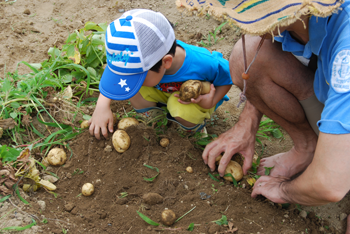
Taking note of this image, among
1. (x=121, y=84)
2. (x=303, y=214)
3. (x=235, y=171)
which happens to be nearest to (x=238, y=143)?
(x=235, y=171)

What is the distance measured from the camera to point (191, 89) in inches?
78.4

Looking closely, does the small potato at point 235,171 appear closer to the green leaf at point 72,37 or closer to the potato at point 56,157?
the potato at point 56,157

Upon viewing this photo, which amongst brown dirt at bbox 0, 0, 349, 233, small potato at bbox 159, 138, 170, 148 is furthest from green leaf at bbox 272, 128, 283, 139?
small potato at bbox 159, 138, 170, 148

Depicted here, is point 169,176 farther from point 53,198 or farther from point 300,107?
point 300,107

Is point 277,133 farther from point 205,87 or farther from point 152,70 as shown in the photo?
point 152,70

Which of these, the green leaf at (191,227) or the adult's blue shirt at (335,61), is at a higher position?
the adult's blue shirt at (335,61)

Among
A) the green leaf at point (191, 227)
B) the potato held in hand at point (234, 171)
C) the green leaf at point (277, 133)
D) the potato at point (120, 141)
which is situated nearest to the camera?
the green leaf at point (191, 227)

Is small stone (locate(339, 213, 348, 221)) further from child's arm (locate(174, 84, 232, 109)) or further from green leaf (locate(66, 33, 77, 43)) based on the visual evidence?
green leaf (locate(66, 33, 77, 43))

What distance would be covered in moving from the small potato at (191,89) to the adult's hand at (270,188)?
75 centimetres

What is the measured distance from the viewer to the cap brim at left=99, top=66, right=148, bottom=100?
1.81 metres

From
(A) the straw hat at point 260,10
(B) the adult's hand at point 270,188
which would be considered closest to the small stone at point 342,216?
(B) the adult's hand at point 270,188

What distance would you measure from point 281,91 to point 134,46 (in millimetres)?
993

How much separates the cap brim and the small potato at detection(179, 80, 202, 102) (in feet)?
1.14

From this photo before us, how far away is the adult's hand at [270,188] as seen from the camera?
167 cm
